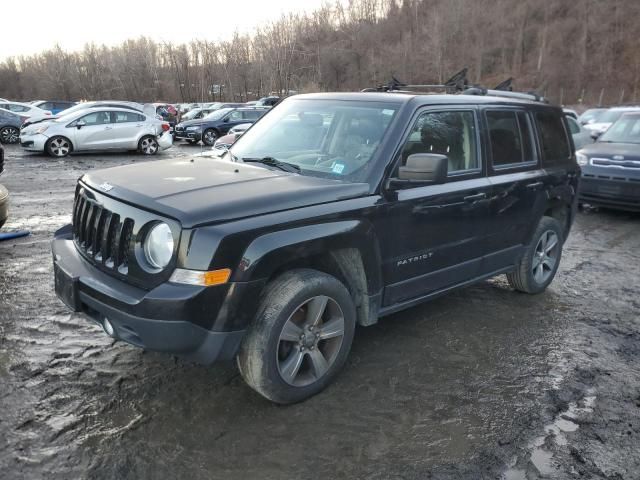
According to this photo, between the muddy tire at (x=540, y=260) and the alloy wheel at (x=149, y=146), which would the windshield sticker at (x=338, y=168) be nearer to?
the muddy tire at (x=540, y=260)

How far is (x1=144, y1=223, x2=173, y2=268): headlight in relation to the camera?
9.51 feet

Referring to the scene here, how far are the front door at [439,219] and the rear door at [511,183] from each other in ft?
0.55

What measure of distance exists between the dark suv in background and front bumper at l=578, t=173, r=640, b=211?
14327 millimetres

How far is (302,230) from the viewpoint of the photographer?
3.09m

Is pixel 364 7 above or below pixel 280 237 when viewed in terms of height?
above

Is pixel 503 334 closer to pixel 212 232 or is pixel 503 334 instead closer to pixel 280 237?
pixel 280 237

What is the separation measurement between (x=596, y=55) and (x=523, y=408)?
77585 millimetres

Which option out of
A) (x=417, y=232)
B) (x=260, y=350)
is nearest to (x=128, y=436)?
(x=260, y=350)

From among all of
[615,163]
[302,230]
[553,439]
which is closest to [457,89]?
[302,230]

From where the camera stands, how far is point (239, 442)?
9.70ft

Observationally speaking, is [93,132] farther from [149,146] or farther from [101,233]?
[101,233]

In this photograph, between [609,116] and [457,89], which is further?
[609,116]

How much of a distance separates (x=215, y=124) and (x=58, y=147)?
6.91 meters

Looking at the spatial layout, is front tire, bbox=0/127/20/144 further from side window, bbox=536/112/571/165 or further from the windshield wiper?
side window, bbox=536/112/571/165
